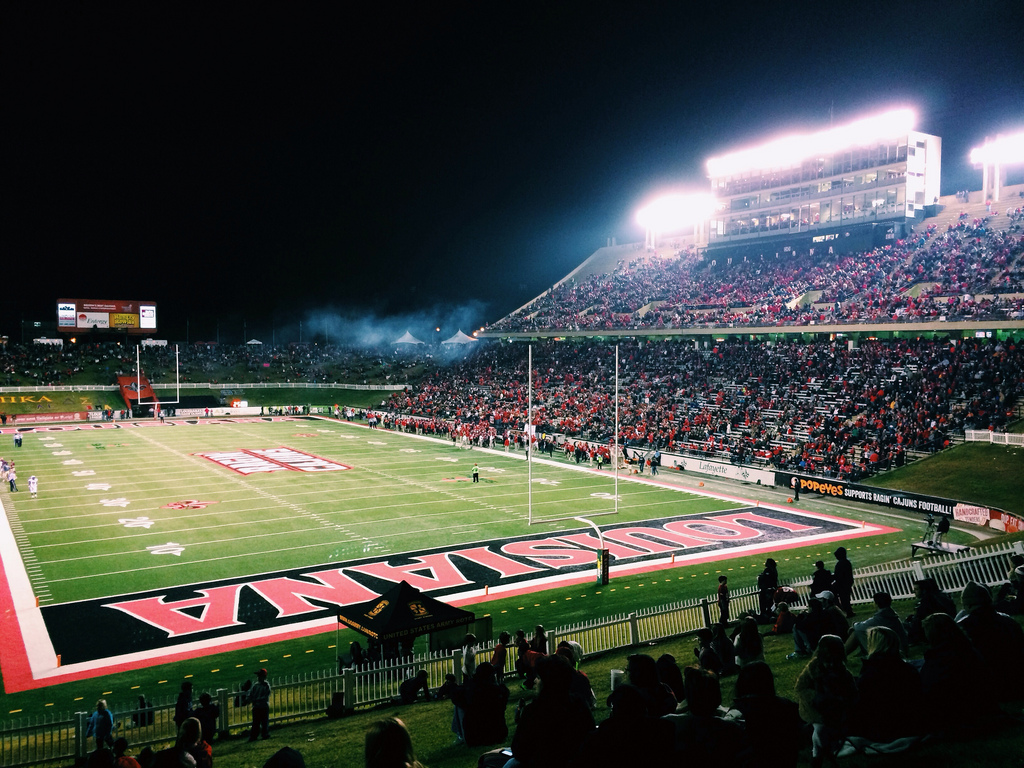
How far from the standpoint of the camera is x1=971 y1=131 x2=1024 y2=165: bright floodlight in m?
47.8

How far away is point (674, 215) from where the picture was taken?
2820 inches

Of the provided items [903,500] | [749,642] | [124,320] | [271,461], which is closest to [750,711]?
[749,642]

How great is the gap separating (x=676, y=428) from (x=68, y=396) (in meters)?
54.8

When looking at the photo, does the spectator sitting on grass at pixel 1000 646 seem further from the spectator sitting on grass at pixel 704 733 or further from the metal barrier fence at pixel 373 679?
the metal barrier fence at pixel 373 679

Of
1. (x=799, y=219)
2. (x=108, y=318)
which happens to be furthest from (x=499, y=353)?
(x=108, y=318)

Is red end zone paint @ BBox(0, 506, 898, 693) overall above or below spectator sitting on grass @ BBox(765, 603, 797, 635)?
below

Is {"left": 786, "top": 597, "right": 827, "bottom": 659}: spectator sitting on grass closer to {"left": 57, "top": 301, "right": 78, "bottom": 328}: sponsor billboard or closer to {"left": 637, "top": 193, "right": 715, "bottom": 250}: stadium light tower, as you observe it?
{"left": 637, "top": 193, "right": 715, "bottom": 250}: stadium light tower

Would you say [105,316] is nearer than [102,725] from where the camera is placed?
No

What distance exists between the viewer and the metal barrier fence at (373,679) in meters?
9.23

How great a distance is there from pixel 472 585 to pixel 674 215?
59.5 m

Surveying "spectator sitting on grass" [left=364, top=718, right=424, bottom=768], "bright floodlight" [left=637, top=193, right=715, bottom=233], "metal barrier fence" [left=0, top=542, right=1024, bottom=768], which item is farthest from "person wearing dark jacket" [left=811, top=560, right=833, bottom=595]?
"bright floodlight" [left=637, top=193, right=715, bottom=233]

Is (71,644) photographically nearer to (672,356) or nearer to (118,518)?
(118,518)

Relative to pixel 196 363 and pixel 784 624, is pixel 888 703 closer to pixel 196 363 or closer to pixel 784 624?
pixel 784 624

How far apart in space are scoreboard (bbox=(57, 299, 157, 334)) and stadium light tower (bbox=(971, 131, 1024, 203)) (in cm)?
7638
